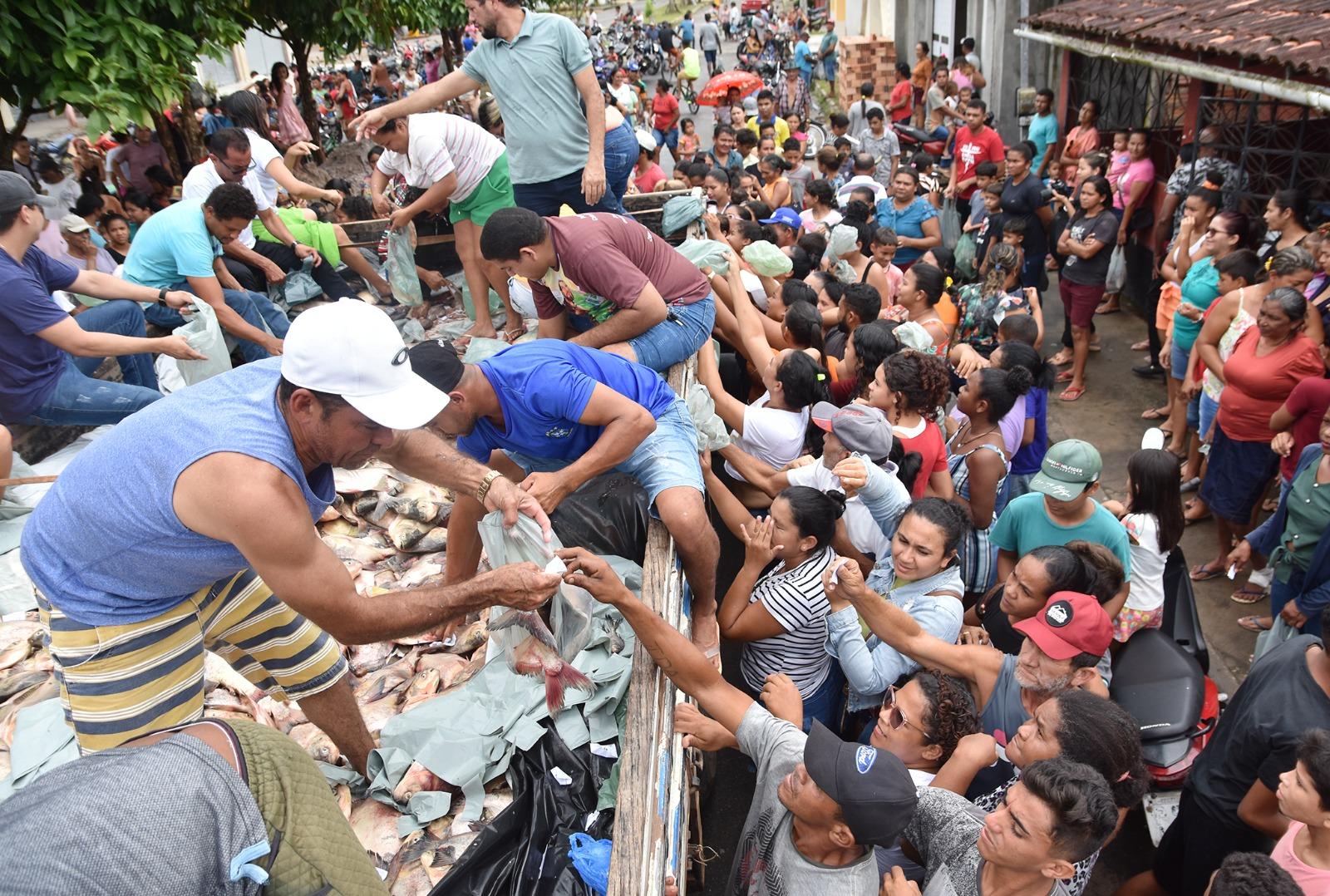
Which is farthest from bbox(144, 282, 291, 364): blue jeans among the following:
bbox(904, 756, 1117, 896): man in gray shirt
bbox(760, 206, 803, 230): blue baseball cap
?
bbox(904, 756, 1117, 896): man in gray shirt

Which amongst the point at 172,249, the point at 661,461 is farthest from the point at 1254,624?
the point at 172,249

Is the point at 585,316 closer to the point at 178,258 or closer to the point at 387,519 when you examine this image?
the point at 387,519

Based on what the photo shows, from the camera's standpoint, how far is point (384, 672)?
3.59 m

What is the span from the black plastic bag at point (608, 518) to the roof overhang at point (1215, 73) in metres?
5.07

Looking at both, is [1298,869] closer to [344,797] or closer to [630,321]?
[344,797]

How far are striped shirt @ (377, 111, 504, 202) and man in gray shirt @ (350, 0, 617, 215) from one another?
0.74 feet

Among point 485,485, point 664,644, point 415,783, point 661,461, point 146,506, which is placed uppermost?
point 146,506

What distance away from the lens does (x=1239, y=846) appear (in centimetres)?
274

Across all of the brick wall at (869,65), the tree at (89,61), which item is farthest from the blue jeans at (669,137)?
the tree at (89,61)

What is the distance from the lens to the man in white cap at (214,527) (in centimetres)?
214

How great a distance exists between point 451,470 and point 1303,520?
11.6 feet

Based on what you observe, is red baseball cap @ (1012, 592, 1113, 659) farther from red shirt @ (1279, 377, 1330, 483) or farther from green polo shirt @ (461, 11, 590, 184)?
green polo shirt @ (461, 11, 590, 184)

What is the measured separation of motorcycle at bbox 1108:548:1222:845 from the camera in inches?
125

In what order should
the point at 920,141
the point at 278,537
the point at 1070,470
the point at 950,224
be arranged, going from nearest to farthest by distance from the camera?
1. the point at 278,537
2. the point at 1070,470
3. the point at 950,224
4. the point at 920,141
